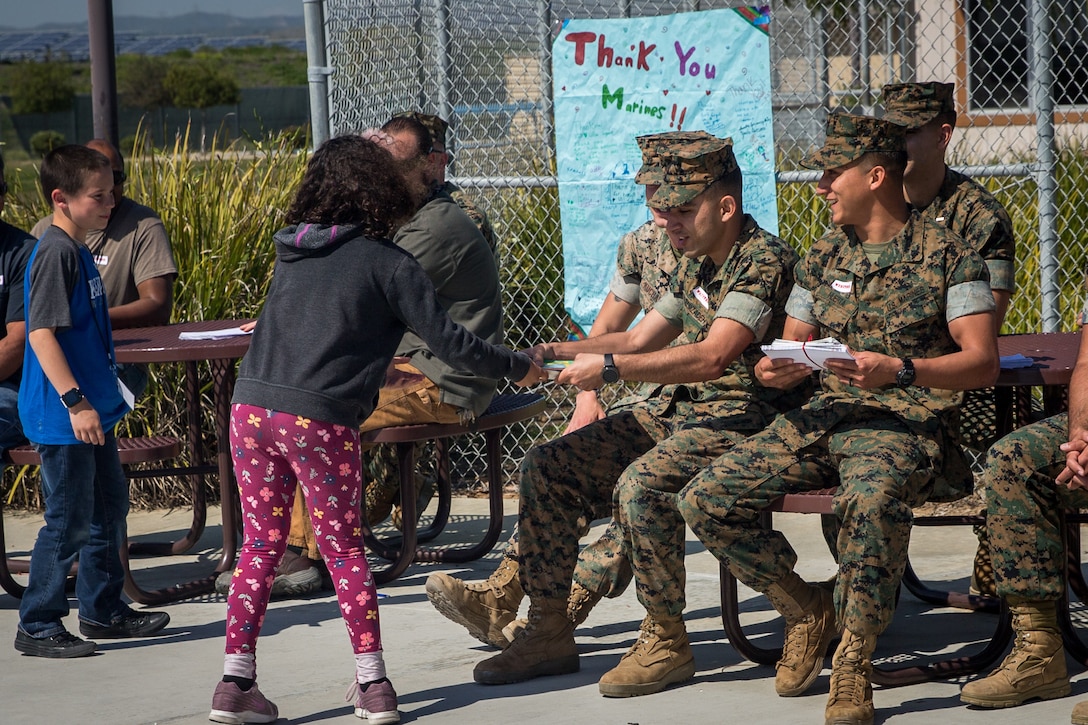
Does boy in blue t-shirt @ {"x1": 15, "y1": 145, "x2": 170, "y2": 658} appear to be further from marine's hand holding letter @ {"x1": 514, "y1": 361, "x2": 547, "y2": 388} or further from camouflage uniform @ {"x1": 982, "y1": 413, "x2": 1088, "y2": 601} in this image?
camouflage uniform @ {"x1": 982, "y1": 413, "x2": 1088, "y2": 601}

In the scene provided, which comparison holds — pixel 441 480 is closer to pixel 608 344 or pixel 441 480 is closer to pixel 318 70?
pixel 608 344

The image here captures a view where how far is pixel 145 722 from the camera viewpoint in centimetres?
405

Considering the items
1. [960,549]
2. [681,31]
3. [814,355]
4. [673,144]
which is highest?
[681,31]

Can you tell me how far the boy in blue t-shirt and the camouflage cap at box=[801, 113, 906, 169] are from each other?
8.01ft

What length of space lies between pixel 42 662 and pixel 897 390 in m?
2.99

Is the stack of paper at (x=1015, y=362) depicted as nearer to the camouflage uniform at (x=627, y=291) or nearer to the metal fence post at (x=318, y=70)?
the camouflage uniform at (x=627, y=291)

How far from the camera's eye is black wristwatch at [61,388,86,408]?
4492mm

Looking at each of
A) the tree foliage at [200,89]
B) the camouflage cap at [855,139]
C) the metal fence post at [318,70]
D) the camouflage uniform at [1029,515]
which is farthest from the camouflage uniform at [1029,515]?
the tree foliage at [200,89]

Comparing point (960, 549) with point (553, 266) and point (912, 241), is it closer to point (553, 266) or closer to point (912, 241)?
point (912, 241)

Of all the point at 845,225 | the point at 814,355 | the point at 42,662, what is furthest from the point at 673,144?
the point at 42,662

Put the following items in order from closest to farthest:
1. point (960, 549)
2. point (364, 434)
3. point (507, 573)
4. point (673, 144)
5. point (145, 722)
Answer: point (145, 722), point (673, 144), point (507, 573), point (364, 434), point (960, 549)

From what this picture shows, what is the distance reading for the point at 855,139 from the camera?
4.07 m

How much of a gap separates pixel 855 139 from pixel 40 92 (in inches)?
2544

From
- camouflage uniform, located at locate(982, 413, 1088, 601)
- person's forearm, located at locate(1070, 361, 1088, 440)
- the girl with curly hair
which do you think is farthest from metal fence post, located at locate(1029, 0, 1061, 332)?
the girl with curly hair
